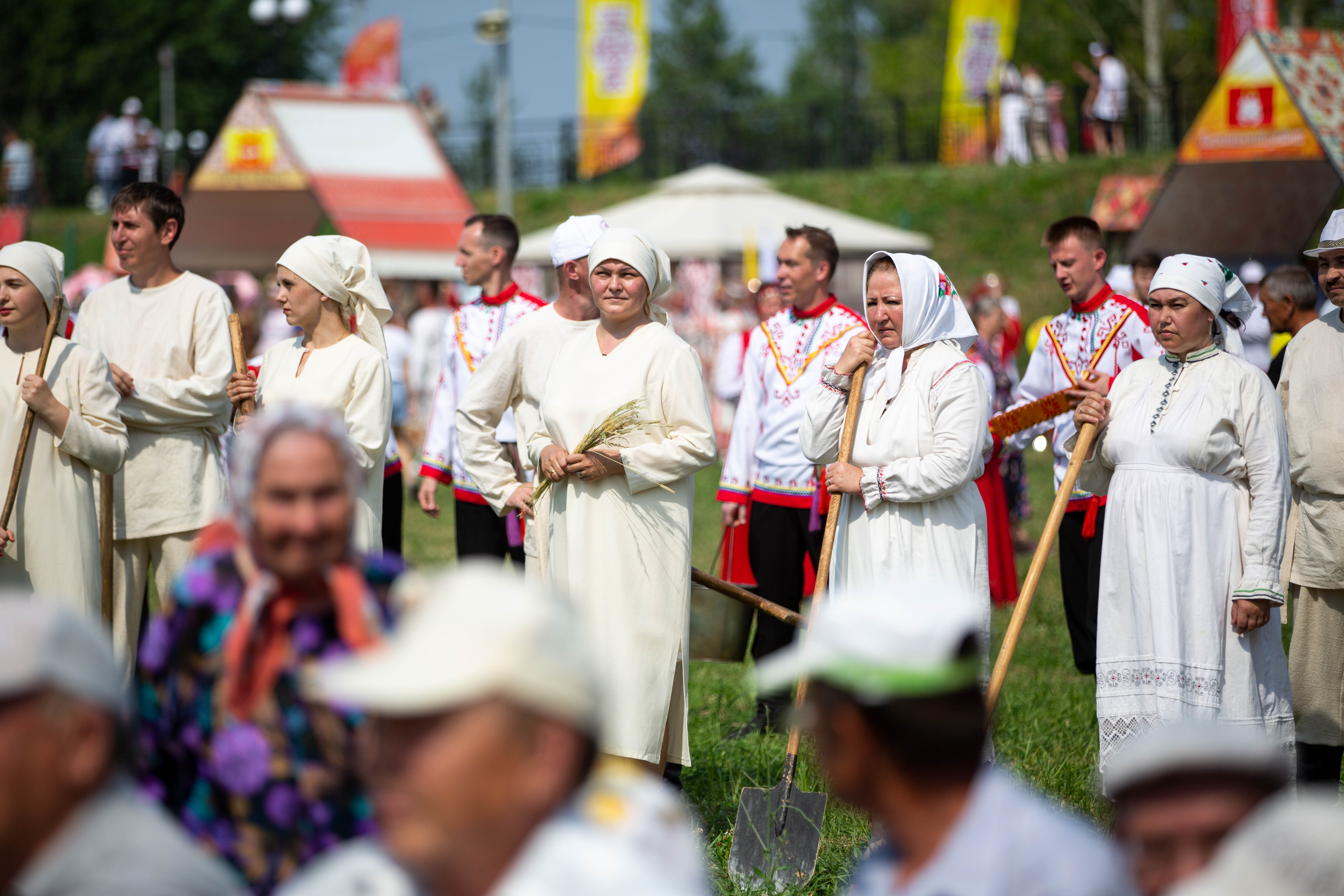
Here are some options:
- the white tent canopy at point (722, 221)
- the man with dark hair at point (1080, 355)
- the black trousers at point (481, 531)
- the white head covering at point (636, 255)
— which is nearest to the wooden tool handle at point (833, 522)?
the white head covering at point (636, 255)

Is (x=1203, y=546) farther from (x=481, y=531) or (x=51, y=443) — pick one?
(x=51, y=443)

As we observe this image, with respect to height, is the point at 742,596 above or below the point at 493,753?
below

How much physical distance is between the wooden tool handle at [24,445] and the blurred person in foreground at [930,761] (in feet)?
13.1

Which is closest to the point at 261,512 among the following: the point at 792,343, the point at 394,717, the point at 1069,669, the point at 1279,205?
the point at 394,717

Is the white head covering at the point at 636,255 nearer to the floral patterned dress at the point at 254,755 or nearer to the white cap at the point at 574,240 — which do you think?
the white cap at the point at 574,240

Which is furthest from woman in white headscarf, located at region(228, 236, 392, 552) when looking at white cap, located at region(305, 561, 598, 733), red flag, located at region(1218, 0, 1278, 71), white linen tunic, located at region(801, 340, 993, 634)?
red flag, located at region(1218, 0, 1278, 71)

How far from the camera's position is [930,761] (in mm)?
1984

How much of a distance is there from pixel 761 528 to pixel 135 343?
310 cm

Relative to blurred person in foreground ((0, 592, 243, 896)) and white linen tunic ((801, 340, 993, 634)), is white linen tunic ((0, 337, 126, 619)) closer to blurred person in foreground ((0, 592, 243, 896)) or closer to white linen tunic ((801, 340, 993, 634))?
white linen tunic ((801, 340, 993, 634))

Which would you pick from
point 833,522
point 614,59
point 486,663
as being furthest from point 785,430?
point 614,59

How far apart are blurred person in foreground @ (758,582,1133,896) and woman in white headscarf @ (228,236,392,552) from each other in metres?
3.26

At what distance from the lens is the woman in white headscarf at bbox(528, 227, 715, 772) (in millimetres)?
5086

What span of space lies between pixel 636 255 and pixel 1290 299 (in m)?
4.44

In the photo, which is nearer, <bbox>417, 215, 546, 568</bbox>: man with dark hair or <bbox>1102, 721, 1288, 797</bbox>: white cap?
<bbox>1102, 721, 1288, 797</bbox>: white cap
